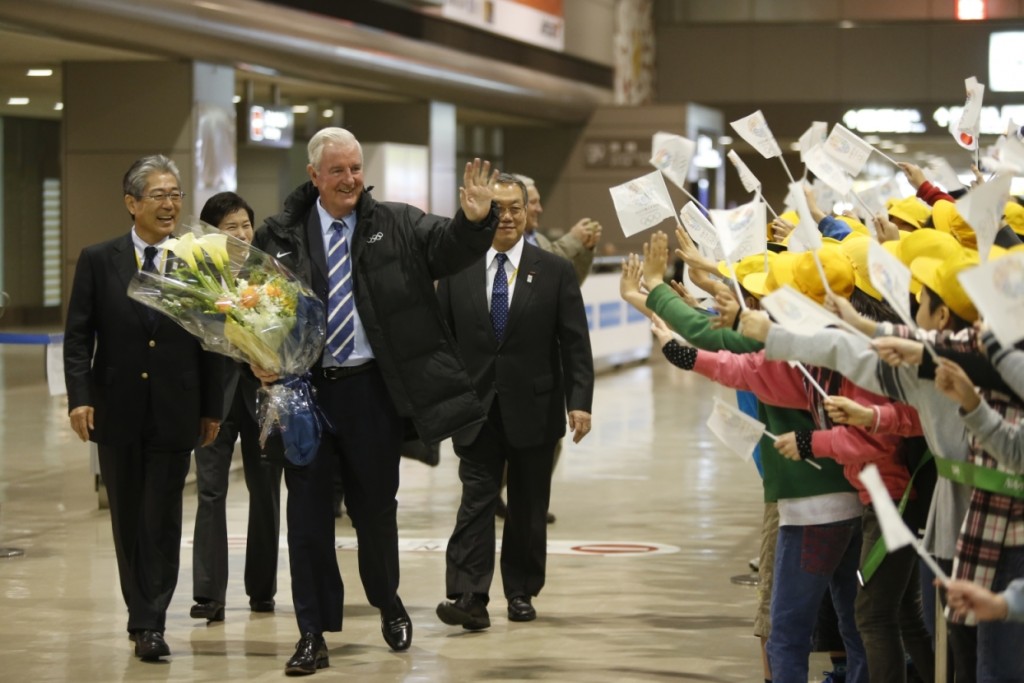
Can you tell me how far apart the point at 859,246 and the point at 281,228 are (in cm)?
225

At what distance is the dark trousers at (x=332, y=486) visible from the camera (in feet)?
19.4

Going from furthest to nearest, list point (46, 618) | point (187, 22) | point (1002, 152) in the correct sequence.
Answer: point (187, 22)
point (46, 618)
point (1002, 152)

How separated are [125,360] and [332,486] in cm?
95

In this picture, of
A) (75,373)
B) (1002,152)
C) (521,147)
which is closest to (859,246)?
(1002,152)

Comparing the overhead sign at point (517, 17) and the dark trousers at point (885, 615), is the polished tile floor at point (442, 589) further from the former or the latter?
the overhead sign at point (517, 17)

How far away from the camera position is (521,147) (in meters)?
29.6

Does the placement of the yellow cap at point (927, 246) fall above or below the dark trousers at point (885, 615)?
above

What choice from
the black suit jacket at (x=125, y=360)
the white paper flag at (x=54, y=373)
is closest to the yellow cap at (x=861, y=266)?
the black suit jacket at (x=125, y=360)

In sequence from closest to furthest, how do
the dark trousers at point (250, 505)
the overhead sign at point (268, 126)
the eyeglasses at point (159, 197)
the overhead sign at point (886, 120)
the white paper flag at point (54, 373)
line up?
the eyeglasses at point (159, 197) → the dark trousers at point (250, 505) → the white paper flag at point (54, 373) → the overhead sign at point (268, 126) → the overhead sign at point (886, 120)

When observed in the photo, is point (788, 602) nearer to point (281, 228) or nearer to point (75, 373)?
point (281, 228)

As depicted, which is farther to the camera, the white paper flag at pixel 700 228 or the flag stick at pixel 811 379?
the white paper flag at pixel 700 228

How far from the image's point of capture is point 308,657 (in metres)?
5.84

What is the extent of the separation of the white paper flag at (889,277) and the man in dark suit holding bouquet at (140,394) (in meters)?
3.23

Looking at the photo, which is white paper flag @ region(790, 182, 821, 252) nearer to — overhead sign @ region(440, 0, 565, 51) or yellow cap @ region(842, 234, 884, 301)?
yellow cap @ region(842, 234, 884, 301)
